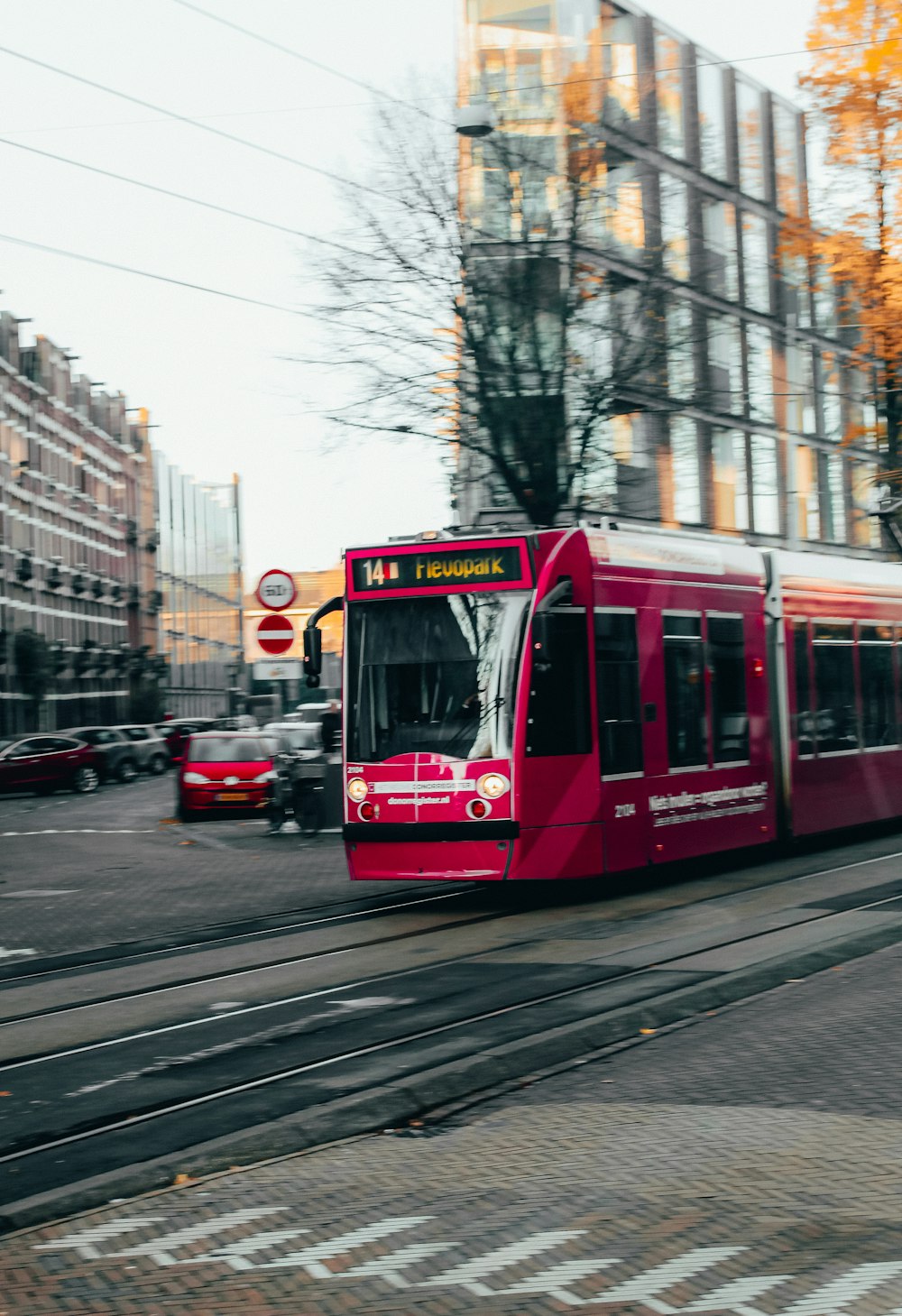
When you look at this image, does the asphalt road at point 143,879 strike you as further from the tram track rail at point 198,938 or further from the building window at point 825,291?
the building window at point 825,291

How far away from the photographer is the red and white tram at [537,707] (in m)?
13.3

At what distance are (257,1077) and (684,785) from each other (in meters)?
8.12

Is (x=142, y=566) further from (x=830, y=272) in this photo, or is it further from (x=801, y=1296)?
(x=801, y=1296)

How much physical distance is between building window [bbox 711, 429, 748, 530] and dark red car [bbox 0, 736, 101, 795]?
16946 mm

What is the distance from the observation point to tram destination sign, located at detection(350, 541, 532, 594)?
44.7 ft

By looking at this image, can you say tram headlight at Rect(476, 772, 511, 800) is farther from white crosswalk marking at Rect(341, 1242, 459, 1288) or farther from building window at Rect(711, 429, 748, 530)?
building window at Rect(711, 429, 748, 530)

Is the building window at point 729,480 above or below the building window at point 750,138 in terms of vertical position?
below

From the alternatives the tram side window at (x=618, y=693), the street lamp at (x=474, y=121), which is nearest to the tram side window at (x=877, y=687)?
the tram side window at (x=618, y=693)

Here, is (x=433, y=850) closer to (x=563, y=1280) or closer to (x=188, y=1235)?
(x=188, y=1235)

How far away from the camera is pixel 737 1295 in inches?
176

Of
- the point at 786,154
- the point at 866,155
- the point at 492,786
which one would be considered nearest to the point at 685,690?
the point at 492,786

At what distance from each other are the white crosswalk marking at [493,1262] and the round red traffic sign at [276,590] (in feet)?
48.8

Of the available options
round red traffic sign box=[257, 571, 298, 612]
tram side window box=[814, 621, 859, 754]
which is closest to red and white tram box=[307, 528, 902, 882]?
tram side window box=[814, 621, 859, 754]

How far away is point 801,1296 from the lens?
14.6ft
